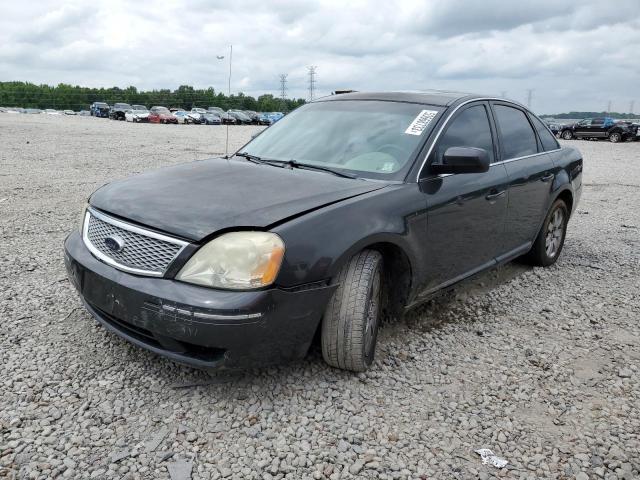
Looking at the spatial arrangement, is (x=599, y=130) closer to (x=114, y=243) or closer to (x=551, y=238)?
(x=551, y=238)

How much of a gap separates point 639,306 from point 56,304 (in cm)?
436

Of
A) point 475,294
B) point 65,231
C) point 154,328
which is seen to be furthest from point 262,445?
point 65,231

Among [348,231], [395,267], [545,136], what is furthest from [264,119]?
[348,231]

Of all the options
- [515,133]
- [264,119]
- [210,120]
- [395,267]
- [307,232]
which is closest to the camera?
[307,232]

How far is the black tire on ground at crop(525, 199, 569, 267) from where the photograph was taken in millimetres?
4820

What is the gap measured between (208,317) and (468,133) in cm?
234

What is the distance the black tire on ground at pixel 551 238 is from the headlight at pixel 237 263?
3.24 meters

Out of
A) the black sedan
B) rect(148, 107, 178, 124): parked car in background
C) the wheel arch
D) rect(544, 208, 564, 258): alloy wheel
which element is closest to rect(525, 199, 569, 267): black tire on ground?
rect(544, 208, 564, 258): alloy wheel

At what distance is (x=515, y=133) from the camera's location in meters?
4.36

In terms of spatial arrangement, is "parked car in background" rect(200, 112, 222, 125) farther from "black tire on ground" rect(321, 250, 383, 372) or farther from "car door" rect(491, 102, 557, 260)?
"black tire on ground" rect(321, 250, 383, 372)

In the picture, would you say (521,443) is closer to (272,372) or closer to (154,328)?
(272,372)

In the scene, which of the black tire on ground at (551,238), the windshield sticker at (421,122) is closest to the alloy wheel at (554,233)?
the black tire on ground at (551,238)

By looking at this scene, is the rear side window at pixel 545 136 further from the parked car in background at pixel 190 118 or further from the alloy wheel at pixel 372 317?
the parked car in background at pixel 190 118

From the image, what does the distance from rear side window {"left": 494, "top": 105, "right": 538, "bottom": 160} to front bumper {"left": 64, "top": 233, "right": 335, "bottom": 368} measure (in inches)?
92.5
